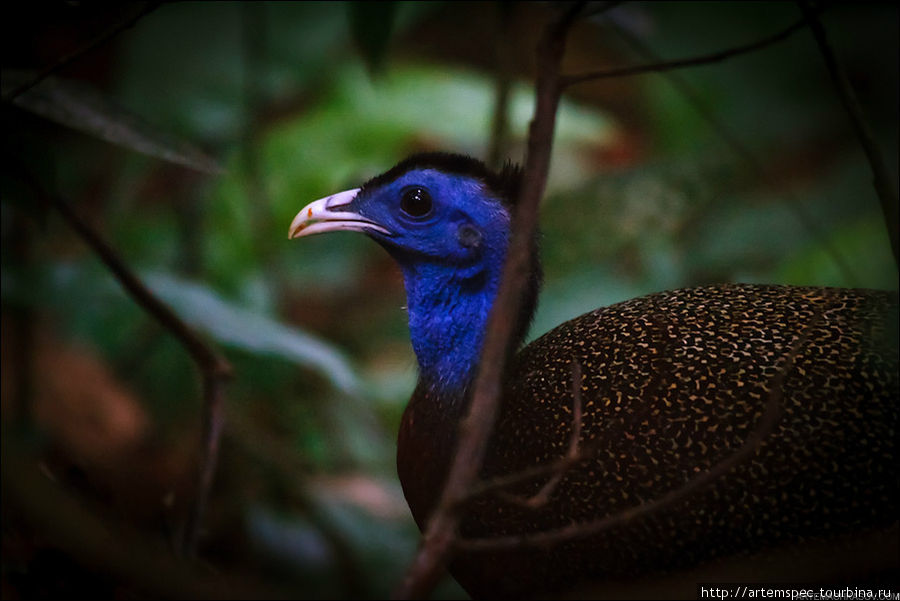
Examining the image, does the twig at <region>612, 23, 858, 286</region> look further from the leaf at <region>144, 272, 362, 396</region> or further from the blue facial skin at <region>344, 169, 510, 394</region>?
the leaf at <region>144, 272, 362, 396</region>

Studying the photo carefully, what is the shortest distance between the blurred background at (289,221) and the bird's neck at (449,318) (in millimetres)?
422

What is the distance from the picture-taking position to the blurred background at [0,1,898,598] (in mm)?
1858

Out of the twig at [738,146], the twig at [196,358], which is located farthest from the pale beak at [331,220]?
the twig at [738,146]

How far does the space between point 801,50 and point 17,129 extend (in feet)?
8.04

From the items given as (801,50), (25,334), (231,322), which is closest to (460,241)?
(231,322)

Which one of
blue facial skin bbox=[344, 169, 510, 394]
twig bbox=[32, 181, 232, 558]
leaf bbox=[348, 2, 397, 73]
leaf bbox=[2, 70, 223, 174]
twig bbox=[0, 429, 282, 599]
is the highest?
leaf bbox=[348, 2, 397, 73]

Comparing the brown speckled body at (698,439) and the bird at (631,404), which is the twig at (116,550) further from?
the brown speckled body at (698,439)

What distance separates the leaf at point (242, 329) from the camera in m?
1.82

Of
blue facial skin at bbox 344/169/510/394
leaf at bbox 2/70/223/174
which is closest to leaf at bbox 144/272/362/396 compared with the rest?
leaf at bbox 2/70/223/174

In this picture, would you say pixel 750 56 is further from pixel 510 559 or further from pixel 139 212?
pixel 510 559

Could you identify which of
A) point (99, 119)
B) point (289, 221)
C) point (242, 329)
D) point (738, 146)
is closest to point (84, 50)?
point (99, 119)

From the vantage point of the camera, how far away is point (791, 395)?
3.87ft

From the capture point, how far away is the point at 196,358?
5.40ft

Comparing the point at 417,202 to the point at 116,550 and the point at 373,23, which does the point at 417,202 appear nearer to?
the point at 373,23
